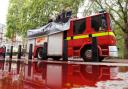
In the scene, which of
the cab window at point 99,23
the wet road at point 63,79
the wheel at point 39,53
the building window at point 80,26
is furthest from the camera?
the wheel at point 39,53

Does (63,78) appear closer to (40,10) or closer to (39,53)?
(39,53)

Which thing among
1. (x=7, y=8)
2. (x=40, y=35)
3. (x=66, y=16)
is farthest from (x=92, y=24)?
(x=7, y=8)

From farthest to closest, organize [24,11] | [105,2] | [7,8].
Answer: [7,8], [24,11], [105,2]

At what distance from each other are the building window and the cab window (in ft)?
2.09

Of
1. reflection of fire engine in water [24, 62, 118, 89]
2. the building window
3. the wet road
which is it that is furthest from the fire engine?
reflection of fire engine in water [24, 62, 118, 89]

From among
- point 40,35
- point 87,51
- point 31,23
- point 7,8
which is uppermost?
point 7,8

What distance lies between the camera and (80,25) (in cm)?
1473

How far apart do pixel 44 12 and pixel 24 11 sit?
13.0 ft

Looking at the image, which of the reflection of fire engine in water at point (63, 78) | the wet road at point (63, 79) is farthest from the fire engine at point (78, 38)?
the reflection of fire engine in water at point (63, 78)

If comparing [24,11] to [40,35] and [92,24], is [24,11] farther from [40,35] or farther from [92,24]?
[92,24]

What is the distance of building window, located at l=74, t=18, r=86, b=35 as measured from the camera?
1450 centimetres

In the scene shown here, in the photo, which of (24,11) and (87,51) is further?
(24,11)

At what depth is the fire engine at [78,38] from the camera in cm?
1335

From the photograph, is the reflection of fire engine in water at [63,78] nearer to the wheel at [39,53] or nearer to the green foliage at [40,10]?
the wheel at [39,53]
